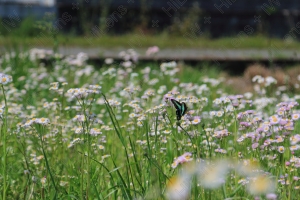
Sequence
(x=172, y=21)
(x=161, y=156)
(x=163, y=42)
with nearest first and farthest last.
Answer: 1. (x=161, y=156)
2. (x=163, y=42)
3. (x=172, y=21)

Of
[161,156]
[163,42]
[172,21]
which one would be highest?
[172,21]

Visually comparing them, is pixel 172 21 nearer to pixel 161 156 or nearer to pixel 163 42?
pixel 163 42

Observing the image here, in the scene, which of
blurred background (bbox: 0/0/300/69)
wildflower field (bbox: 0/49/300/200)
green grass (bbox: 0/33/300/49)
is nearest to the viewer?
wildflower field (bbox: 0/49/300/200)

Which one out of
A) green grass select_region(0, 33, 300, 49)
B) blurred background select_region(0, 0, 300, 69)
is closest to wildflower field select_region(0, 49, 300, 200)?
green grass select_region(0, 33, 300, 49)

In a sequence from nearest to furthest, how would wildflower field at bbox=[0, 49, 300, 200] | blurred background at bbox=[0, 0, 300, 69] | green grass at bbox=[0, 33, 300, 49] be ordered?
wildflower field at bbox=[0, 49, 300, 200] < green grass at bbox=[0, 33, 300, 49] < blurred background at bbox=[0, 0, 300, 69]

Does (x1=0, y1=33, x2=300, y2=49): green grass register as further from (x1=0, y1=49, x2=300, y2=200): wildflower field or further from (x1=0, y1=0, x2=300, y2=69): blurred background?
(x1=0, y1=49, x2=300, y2=200): wildflower field

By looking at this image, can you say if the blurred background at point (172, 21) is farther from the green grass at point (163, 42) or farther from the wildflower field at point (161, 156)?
the wildflower field at point (161, 156)

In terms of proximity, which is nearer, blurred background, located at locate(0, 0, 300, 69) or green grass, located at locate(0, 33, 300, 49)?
green grass, located at locate(0, 33, 300, 49)

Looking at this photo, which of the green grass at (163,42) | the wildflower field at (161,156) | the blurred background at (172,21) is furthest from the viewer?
the blurred background at (172,21)

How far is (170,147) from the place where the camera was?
3145mm

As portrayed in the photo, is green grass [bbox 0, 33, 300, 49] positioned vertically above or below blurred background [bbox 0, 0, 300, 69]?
below

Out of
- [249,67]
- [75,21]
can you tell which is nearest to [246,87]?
[249,67]

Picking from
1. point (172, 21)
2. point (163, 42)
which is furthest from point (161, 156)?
point (172, 21)

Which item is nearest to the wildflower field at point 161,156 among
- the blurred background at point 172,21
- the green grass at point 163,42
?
the green grass at point 163,42
